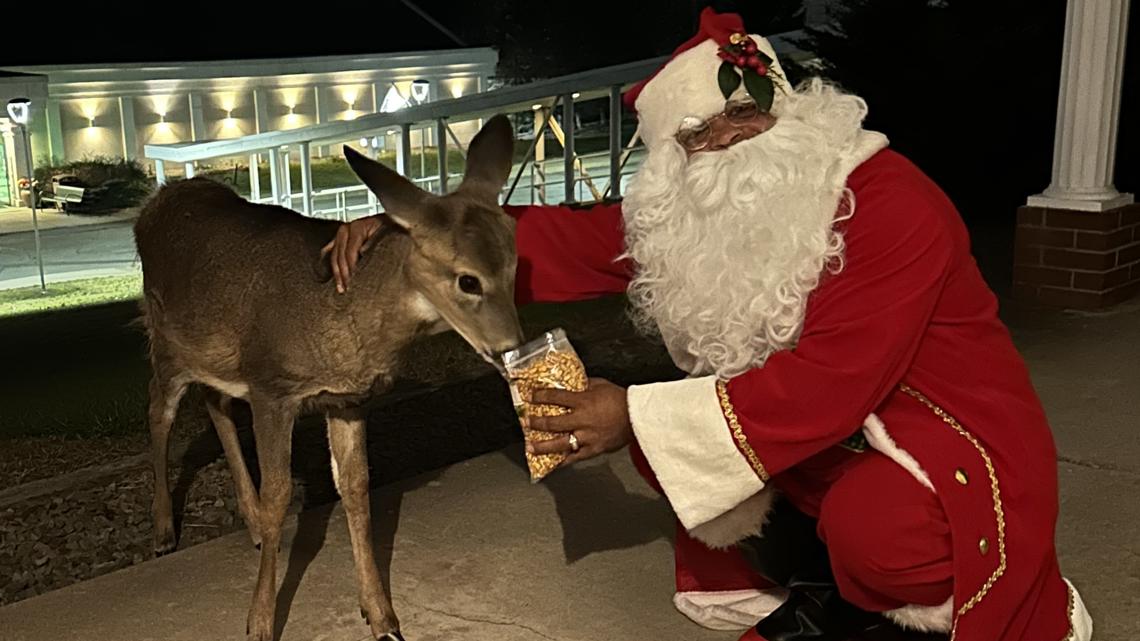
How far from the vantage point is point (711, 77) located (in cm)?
310

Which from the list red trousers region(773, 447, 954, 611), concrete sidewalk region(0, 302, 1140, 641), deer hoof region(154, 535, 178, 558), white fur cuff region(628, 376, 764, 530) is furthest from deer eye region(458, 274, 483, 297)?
deer hoof region(154, 535, 178, 558)

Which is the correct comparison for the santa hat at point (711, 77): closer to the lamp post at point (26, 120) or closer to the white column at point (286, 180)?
the white column at point (286, 180)

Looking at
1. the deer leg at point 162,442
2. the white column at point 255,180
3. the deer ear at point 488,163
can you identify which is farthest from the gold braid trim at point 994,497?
the white column at point 255,180

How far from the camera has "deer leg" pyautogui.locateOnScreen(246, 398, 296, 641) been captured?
354cm

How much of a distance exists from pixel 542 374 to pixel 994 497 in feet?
3.70

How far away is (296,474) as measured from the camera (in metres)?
5.42

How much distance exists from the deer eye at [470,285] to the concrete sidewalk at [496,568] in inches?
44.1

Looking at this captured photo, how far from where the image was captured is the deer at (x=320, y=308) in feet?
10.4

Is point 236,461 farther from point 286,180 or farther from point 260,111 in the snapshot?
point 260,111

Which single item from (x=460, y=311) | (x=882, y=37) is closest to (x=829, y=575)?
(x=460, y=311)

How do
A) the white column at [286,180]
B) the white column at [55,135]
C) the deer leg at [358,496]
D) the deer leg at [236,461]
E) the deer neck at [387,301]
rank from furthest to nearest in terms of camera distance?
the white column at [286,180], the white column at [55,135], the deer leg at [236,461], the deer leg at [358,496], the deer neck at [387,301]

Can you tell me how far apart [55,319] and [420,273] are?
11.1 ft

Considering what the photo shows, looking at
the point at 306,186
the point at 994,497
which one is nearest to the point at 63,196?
the point at 306,186

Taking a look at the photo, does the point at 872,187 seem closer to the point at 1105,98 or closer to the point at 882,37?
the point at 1105,98
